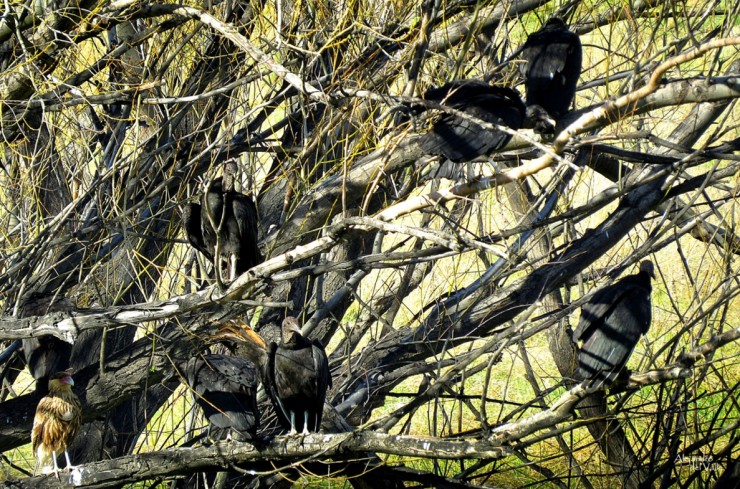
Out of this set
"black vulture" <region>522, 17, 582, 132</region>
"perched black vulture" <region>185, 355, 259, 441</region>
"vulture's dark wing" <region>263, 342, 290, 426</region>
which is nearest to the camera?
"perched black vulture" <region>185, 355, 259, 441</region>

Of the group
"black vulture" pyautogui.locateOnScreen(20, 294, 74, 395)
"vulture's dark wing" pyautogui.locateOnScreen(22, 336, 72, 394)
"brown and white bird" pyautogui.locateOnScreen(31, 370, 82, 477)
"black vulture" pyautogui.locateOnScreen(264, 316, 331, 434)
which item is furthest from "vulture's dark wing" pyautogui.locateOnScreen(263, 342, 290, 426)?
"vulture's dark wing" pyautogui.locateOnScreen(22, 336, 72, 394)

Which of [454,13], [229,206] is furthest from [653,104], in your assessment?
[229,206]

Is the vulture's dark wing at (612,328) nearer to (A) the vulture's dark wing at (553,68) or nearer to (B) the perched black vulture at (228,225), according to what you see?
(A) the vulture's dark wing at (553,68)

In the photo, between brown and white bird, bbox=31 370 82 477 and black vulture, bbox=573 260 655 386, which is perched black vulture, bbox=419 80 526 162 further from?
brown and white bird, bbox=31 370 82 477

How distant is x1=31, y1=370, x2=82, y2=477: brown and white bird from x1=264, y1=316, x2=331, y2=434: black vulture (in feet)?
3.13

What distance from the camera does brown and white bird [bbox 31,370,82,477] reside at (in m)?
4.09

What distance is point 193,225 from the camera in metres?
4.57

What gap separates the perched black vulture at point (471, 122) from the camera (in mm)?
3617

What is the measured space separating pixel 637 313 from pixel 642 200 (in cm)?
80

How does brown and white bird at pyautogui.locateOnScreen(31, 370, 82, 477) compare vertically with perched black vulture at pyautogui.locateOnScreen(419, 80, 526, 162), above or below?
below

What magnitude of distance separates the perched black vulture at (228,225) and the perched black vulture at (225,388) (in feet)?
1.55

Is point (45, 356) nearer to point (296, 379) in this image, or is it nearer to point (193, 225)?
point (193, 225)

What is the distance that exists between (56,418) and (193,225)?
118 centimetres

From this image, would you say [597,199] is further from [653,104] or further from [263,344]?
[263,344]
